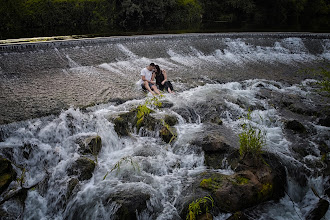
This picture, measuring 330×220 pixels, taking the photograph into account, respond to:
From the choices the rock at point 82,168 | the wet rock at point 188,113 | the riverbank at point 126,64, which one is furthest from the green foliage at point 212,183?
the riverbank at point 126,64

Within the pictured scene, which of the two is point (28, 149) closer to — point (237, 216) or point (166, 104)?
point (166, 104)

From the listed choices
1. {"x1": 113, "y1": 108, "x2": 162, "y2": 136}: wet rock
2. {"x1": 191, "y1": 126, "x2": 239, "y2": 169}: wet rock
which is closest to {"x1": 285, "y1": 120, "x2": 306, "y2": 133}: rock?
{"x1": 191, "y1": 126, "x2": 239, "y2": 169}: wet rock

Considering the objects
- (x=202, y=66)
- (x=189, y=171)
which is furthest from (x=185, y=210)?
(x=202, y=66)

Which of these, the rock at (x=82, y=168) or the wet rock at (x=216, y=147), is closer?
the rock at (x=82, y=168)

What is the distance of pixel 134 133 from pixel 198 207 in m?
2.72

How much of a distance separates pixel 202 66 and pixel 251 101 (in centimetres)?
371

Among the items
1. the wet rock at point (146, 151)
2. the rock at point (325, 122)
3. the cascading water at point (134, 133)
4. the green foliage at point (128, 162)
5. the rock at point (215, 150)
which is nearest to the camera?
the cascading water at point (134, 133)

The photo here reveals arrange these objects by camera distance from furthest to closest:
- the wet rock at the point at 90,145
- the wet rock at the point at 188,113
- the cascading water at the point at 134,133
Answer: the wet rock at the point at 188,113 < the wet rock at the point at 90,145 < the cascading water at the point at 134,133

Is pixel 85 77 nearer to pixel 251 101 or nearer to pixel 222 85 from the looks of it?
pixel 222 85

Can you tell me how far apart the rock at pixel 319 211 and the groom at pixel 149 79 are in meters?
4.88

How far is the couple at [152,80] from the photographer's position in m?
8.05

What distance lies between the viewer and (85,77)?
8945mm

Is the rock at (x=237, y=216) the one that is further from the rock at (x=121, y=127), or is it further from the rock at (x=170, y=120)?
the rock at (x=121, y=127)

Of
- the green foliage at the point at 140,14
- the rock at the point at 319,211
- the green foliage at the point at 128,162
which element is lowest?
the rock at the point at 319,211
